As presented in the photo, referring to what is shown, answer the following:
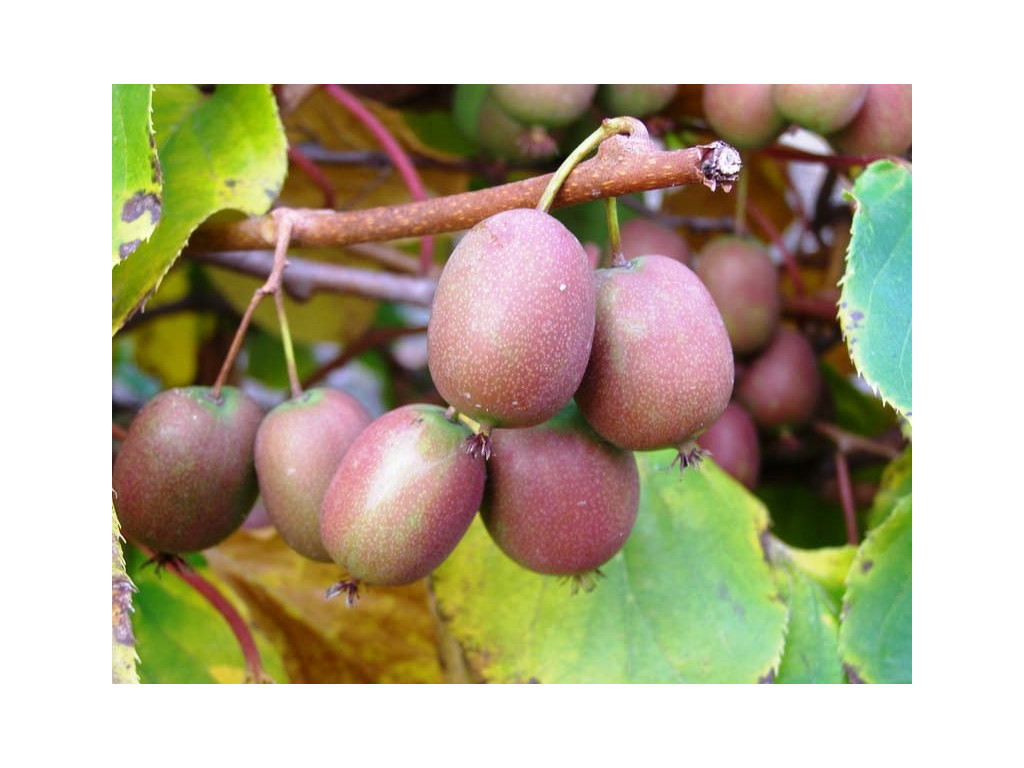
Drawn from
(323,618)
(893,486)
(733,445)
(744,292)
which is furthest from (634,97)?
(323,618)

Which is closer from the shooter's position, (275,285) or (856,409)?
(275,285)

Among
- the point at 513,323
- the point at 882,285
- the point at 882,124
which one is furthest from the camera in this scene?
the point at 882,124

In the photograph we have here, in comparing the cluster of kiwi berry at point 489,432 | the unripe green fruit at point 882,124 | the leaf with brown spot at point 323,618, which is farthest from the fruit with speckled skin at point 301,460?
the unripe green fruit at point 882,124

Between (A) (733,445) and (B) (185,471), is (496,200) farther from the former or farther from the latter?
(A) (733,445)

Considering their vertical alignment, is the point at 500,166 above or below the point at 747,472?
above

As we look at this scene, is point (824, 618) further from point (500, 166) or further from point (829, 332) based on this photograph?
point (500, 166)

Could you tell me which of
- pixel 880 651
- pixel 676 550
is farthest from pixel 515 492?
pixel 880 651

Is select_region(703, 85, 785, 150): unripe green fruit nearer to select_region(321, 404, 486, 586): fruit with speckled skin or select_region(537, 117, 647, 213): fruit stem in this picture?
select_region(537, 117, 647, 213): fruit stem
